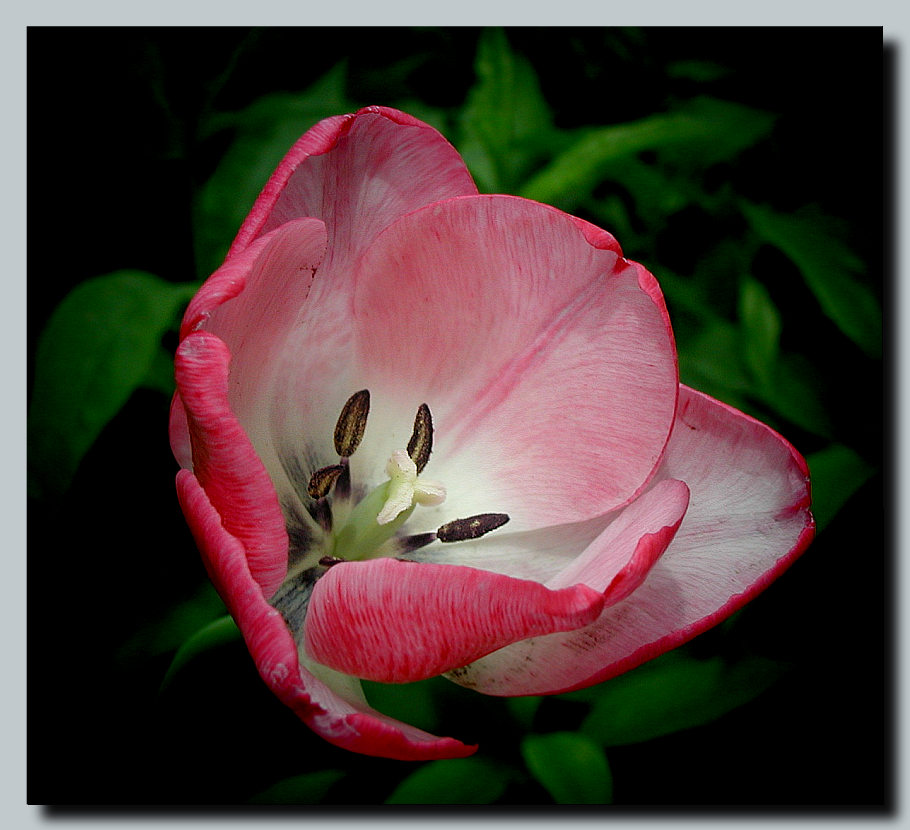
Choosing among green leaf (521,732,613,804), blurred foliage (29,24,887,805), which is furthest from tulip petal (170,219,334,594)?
green leaf (521,732,613,804)

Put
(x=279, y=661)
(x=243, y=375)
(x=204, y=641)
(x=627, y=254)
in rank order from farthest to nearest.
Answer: (x=627, y=254) → (x=204, y=641) → (x=243, y=375) → (x=279, y=661)

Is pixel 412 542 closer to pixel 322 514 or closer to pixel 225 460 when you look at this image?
pixel 322 514

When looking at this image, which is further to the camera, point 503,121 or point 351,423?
point 503,121

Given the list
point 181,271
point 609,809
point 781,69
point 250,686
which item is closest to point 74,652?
point 250,686

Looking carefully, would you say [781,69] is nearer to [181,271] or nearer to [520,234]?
[520,234]

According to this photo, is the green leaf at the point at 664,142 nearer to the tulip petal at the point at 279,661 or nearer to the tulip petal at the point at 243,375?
the tulip petal at the point at 243,375

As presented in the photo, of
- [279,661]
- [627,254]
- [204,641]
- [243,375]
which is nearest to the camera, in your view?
[279,661]

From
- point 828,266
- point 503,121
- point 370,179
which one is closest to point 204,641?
point 370,179

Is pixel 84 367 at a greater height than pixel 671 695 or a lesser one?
greater
